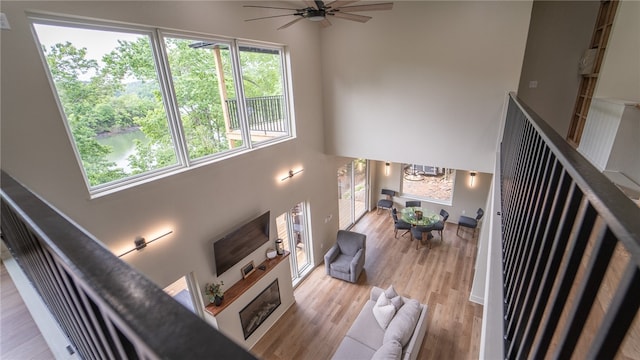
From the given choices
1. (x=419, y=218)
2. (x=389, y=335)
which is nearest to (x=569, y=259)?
(x=389, y=335)

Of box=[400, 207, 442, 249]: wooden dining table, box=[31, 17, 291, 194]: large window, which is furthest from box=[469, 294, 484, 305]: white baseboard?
box=[31, 17, 291, 194]: large window

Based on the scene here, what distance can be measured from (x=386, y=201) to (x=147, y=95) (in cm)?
794

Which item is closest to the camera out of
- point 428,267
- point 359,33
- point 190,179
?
point 190,179

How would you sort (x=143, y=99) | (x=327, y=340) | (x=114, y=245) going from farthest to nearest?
1. (x=327, y=340)
2. (x=143, y=99)
3. (x=114, y=245)

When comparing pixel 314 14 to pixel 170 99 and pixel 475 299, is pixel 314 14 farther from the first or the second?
pixel 475 299

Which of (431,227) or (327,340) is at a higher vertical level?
(431,227)

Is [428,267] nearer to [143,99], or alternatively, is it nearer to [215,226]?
[215,226]

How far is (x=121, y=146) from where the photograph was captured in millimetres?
3301

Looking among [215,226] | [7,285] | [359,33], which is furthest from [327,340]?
[359,33]

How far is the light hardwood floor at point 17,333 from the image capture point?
1.60 m

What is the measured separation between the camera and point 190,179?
3875mm

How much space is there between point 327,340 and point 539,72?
685 cm

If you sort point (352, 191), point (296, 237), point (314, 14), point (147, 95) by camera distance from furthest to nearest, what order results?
point (352, 191)
point (296, 237)
point (147, 95)
point (314, 14)

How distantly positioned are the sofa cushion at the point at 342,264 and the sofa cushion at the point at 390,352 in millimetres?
2515
